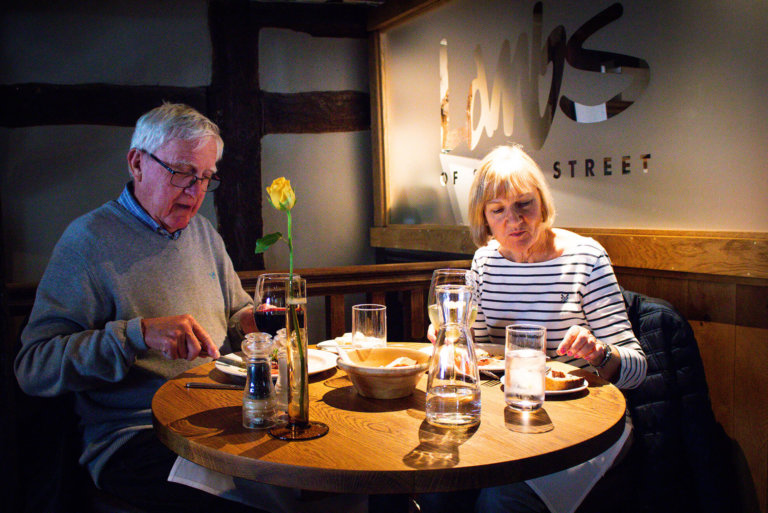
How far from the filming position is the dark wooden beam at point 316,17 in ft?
13.2

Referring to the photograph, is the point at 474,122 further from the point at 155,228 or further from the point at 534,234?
the point at 155,228

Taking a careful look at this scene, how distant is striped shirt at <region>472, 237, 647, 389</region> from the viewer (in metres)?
1.75

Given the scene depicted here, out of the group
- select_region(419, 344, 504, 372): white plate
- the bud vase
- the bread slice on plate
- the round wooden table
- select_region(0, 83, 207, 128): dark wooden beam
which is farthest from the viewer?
select_region(0, 83, 207, 128): dark wooden beam

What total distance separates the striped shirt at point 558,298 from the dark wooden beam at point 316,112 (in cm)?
250

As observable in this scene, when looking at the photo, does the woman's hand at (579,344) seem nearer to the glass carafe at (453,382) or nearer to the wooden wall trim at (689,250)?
the glass carafe at (453,382)

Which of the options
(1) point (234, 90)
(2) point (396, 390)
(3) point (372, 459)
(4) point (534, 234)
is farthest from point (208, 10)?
(3) point (372, 459)

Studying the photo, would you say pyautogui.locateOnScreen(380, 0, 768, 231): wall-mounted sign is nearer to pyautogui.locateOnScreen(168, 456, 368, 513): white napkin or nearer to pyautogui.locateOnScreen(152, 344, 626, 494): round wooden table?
pyautogui.locateOnScreen(152, 344, 626, 494): round wooden table

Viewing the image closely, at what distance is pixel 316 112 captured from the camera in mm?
4258

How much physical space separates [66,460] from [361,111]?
3.21 m

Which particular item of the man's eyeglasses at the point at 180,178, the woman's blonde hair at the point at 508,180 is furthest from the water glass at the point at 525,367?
the man's eyeglasses at the point at 180,178

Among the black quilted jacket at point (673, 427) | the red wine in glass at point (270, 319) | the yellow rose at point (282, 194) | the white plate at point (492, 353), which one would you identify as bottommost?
the black quilted jacket at point (673, 427)

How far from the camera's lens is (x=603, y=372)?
5.10 feet

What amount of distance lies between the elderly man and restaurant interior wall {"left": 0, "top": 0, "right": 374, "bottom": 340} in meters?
2.08

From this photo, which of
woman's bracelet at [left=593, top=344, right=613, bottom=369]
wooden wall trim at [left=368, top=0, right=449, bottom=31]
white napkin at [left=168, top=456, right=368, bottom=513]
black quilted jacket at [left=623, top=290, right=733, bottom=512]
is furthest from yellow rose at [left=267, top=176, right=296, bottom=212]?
wooden wall trim at [left=368, top=0, right=449, bottom=31]
